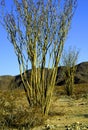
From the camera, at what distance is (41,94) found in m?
9.75

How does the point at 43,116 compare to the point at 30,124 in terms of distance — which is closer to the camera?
the point at 30,124

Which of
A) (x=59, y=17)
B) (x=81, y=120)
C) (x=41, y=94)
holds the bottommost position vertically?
(x=81, y=120)

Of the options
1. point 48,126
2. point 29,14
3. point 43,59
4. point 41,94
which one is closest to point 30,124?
point 48,126

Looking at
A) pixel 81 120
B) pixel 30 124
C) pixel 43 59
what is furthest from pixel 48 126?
pixel 43 59

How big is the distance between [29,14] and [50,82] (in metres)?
1.94

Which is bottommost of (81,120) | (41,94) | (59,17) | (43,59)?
(81,120)

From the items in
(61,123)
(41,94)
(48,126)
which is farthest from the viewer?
(41,94)

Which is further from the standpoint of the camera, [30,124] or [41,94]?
[41,94]

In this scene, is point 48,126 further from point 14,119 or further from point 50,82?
point 50,82

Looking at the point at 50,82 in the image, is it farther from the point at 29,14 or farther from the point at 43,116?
the point at 29,14

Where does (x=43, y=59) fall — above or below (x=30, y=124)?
above

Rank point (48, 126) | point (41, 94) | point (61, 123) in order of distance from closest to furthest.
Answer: point (48, 126), point (61, 123), point (41, 94)

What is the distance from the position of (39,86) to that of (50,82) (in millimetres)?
402

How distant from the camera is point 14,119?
876 cm
